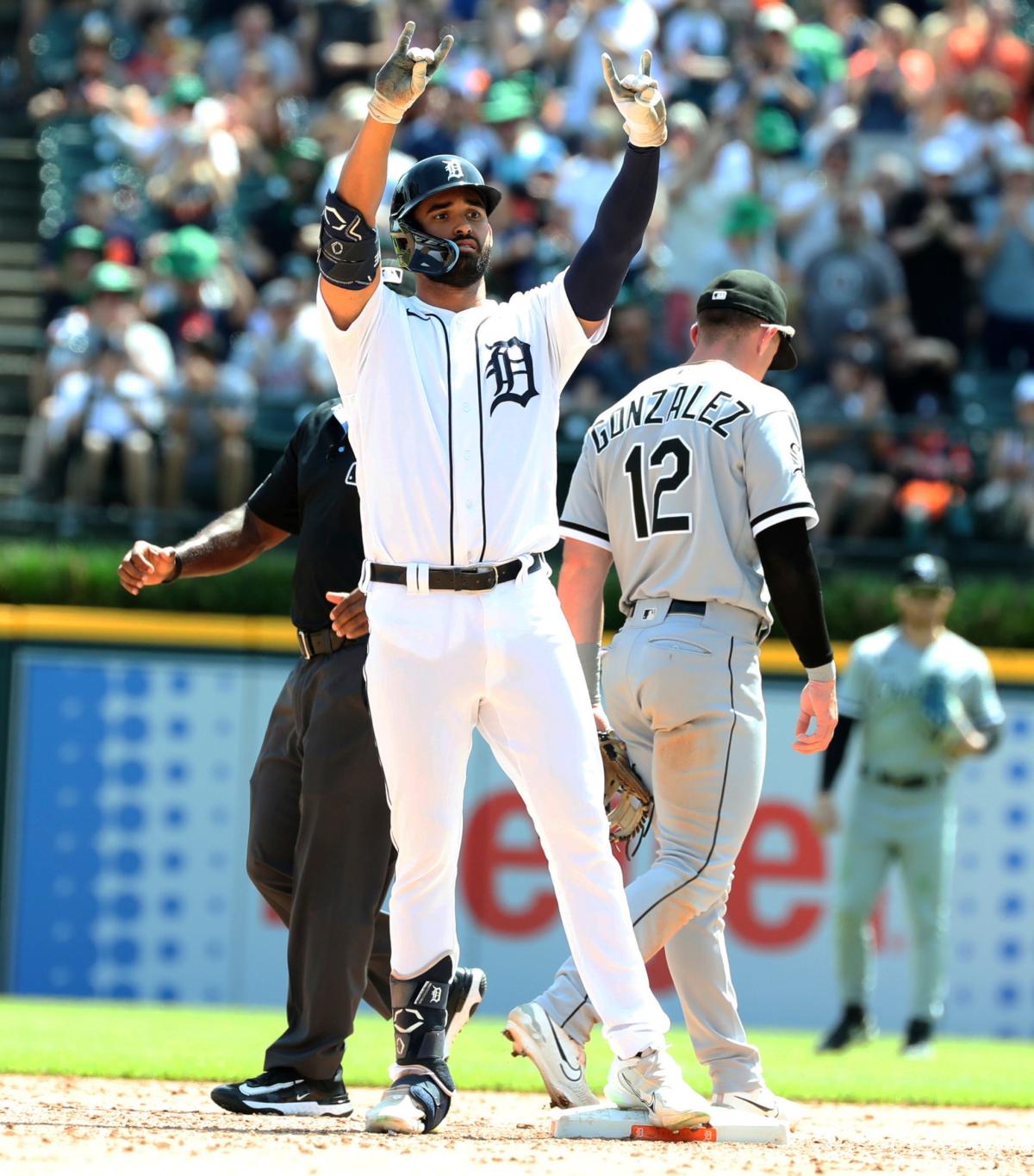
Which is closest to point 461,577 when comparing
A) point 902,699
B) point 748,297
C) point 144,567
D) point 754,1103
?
point 144,567

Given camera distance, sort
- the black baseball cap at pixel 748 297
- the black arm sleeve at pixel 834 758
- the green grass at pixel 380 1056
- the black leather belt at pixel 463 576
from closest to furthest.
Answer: the black leather belt at pixel 463 576 < the black baseball cap at pixel 748 297 < the green grass at pixel 380 1056 < the black arm sleeve at pixel 834 758

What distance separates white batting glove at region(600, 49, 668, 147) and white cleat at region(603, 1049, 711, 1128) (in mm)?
2170

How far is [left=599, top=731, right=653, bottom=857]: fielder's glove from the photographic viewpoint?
5.73 meters

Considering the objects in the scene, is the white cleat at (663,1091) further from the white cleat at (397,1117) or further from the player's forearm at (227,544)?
the player's forearm at (227,544)

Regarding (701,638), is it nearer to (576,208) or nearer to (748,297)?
(748,297)

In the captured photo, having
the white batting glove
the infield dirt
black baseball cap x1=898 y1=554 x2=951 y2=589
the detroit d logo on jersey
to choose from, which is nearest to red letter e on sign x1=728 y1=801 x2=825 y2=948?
black baseball cap x1=898 y1=554 x2=951 y2=589

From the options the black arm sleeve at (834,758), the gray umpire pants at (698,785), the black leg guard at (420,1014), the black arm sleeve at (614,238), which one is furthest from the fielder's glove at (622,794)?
the black arm sleeve at (834,758)

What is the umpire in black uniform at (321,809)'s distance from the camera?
5566mm

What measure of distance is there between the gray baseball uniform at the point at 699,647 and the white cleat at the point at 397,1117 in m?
0.60

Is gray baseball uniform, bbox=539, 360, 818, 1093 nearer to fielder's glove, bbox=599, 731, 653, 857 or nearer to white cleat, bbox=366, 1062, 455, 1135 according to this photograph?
fielder's glove, bbox=599, 731, 653, 857

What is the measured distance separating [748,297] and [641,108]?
1.04 meters

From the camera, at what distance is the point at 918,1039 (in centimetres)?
985

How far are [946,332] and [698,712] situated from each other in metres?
8.82

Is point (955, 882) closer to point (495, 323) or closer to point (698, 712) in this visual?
point (698, 712)
